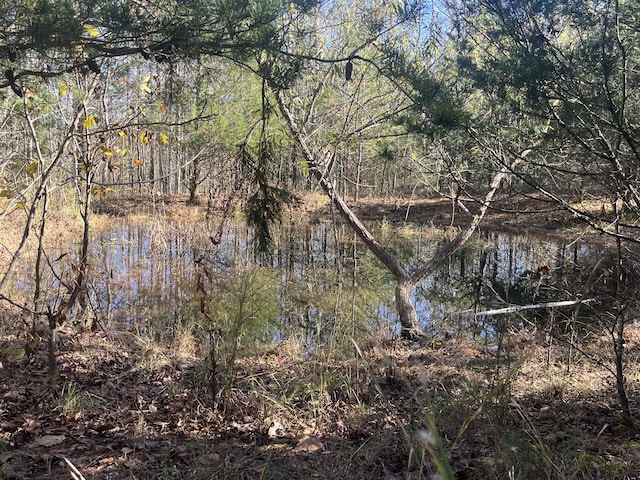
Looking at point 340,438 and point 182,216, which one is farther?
point 182,216

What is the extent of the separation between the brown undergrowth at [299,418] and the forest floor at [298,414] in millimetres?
13

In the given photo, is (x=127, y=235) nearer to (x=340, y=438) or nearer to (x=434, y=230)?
(x=434, y=230)

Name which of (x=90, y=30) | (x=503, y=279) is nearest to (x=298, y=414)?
(x=90, y=30)

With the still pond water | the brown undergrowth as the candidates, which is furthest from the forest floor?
the still pond water

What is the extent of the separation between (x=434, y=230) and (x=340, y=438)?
1490 centimetres

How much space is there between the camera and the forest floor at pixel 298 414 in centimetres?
270

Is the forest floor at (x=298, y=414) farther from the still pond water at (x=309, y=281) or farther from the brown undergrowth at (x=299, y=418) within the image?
the still pond water at (x=309, y=281)

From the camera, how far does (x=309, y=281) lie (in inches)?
381

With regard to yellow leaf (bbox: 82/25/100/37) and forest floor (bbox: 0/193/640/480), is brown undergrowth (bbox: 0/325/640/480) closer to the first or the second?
forest floor (bbox: 0/193/640/480)

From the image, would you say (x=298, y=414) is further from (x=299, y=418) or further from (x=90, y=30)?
(x=90, y=30)

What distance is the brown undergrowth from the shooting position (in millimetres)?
2693

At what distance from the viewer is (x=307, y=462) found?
2924 mm

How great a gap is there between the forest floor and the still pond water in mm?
707

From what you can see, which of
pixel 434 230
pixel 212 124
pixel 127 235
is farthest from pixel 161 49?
pixel 434 230
